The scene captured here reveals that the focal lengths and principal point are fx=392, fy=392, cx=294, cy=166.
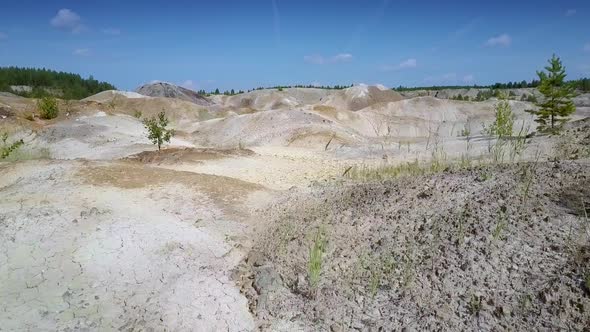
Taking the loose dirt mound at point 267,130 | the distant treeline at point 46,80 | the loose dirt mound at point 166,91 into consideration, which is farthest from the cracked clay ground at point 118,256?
the distant treeline at point 46,80

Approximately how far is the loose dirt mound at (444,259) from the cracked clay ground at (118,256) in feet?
2.24

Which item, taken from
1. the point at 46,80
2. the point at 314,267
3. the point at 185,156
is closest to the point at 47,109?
the point at 185,156

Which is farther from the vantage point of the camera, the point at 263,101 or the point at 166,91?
the point at 263,101

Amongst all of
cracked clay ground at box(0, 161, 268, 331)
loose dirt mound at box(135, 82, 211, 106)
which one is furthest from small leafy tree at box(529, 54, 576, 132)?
loose dirt mound at box(135, 82, 211, 106)

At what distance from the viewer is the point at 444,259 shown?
535 cm

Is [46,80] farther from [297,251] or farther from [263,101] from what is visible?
[297,251]

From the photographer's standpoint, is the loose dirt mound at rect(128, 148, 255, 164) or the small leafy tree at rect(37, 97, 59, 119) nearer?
the loose dirt mound at rect(128, 148, 255, 164)

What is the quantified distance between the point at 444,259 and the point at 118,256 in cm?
502

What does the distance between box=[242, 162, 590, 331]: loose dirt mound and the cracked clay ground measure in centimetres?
68

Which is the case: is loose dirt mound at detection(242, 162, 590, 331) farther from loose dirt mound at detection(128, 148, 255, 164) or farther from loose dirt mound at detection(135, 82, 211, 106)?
loose dirt mound at detection(135, 82, 211, 106)

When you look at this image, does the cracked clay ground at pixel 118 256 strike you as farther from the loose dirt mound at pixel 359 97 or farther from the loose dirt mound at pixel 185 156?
the loose dirt mound at pixel 359 97

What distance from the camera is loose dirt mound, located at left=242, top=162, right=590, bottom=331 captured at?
14.6ft

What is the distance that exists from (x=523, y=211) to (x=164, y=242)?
5796mm

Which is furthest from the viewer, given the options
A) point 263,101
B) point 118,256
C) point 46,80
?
point 46,80
